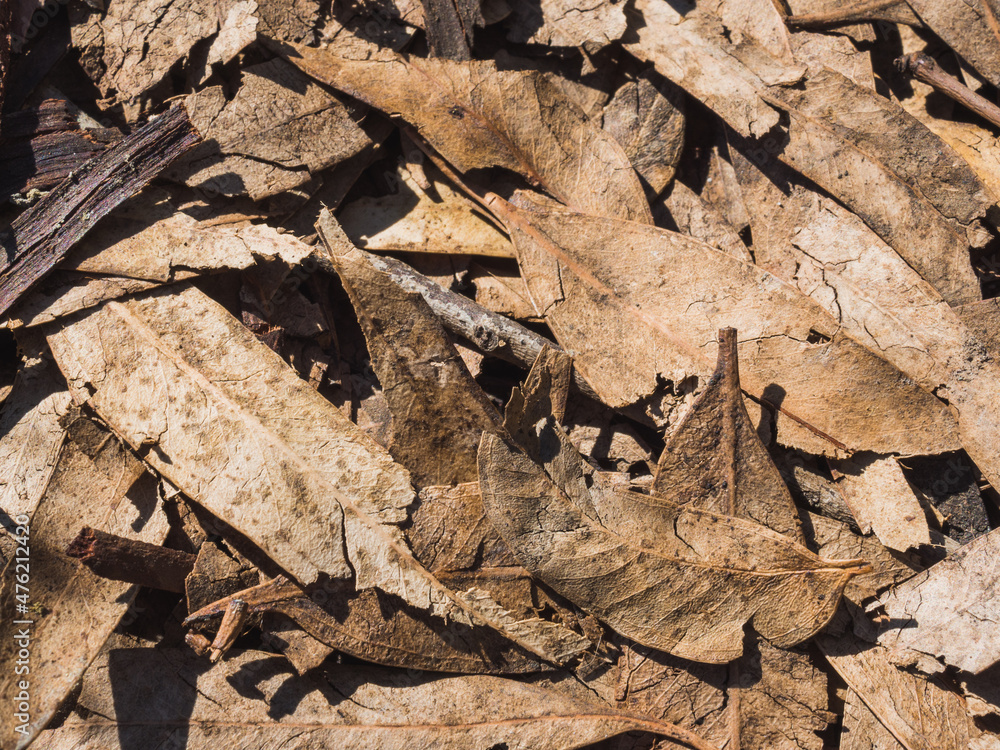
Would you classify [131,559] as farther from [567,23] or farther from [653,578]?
[567,23]

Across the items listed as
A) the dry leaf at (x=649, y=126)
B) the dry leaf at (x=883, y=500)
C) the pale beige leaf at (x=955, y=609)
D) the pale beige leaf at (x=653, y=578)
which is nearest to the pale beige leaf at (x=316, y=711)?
the pale beige leaf at (x=653, y=578)

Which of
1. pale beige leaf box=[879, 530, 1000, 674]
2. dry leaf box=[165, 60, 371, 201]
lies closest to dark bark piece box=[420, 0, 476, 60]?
dry leaf box=[165, 60, 371, 201]

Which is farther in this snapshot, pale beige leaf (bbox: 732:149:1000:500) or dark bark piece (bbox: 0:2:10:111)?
dark bark piece (bbox: 0:2:10:111)

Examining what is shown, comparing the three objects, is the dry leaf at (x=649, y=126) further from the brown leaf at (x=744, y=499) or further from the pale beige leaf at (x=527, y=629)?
the pale beige leaf at (x=527, y=629)

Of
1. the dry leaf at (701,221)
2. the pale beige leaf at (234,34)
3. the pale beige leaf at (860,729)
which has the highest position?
the pale beige leaf at (234,34)

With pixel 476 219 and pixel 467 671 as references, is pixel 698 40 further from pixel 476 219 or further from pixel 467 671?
pixel 467 671

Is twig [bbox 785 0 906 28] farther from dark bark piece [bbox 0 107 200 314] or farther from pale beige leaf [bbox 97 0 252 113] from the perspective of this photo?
dark bark piece [bbox 0 107 200 314]
